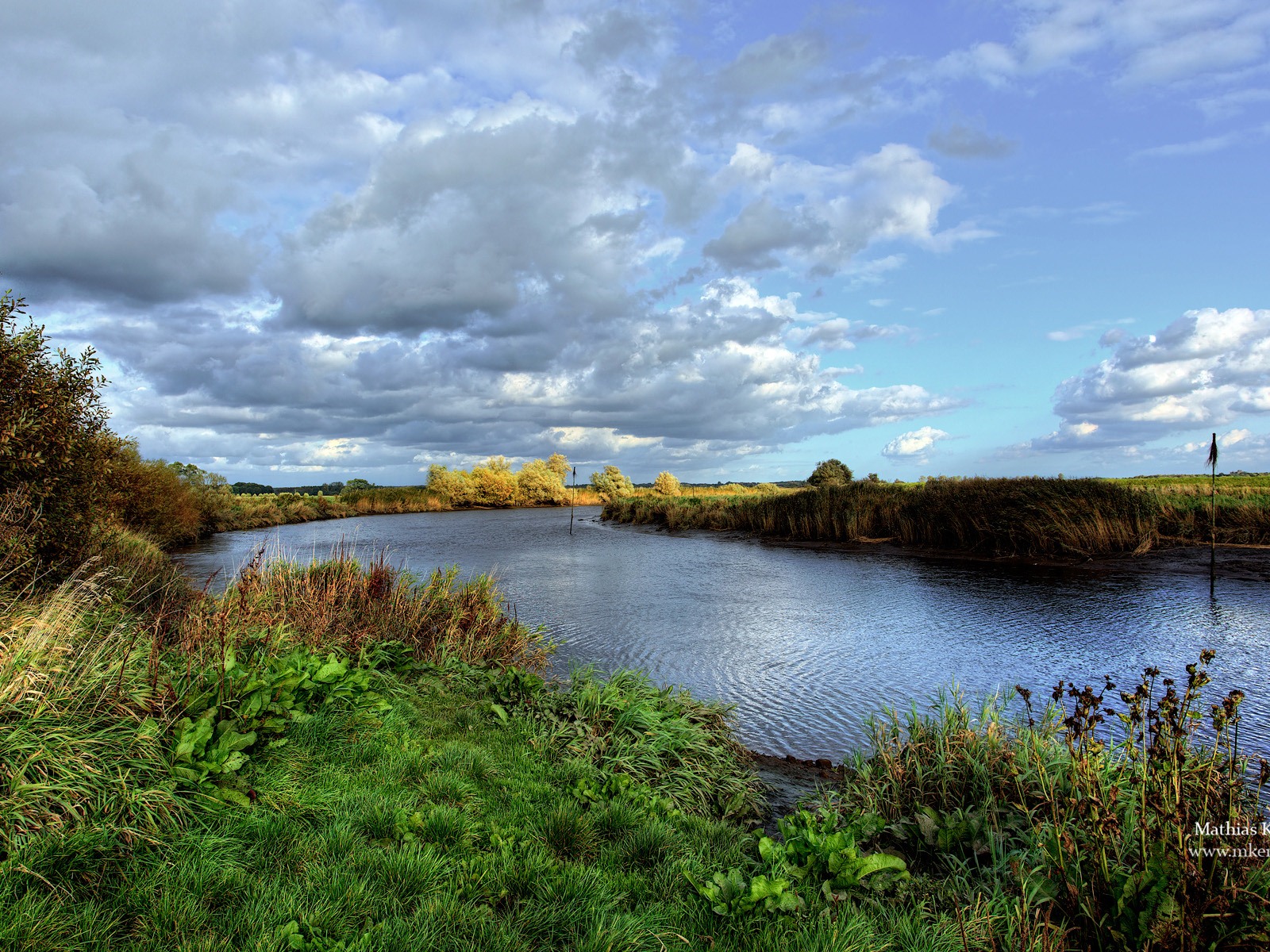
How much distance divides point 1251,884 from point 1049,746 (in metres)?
1.57

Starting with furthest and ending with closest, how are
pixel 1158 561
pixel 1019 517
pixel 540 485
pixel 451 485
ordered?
pixel 540 485, pixel 451 485, pixel 1019 517, pixel 1158 561

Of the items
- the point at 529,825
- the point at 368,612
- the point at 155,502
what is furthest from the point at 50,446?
the point at 155,502

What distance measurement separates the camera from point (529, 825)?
3.61m

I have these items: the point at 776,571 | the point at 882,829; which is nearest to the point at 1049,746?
the point at 882,829

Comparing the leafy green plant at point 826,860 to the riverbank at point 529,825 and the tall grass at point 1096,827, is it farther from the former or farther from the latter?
the tall grass at point 1096,827

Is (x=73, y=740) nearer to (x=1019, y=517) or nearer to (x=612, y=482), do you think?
(x=1019, y=517)

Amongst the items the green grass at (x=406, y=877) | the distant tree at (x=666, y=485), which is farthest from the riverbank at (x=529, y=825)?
the distant tree at (x=666, y=485)

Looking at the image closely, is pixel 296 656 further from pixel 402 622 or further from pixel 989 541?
pixel 989 541

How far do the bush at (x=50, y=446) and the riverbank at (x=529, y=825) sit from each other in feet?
9.67

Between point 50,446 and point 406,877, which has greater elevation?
point 50,446

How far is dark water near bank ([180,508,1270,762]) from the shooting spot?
25.5ft

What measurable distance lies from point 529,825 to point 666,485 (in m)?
59.2

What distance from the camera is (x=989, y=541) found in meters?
21.4

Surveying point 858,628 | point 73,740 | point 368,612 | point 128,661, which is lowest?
point 858,628
